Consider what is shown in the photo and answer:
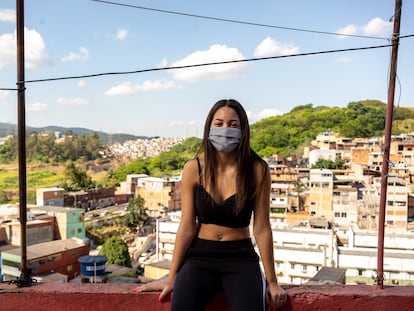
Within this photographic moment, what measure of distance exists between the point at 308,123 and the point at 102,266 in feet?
115

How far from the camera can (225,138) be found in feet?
4.04

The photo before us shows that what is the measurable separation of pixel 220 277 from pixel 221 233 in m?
0.12

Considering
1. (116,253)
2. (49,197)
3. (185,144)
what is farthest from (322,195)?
(185,144)

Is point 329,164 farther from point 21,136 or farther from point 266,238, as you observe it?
point 21,136

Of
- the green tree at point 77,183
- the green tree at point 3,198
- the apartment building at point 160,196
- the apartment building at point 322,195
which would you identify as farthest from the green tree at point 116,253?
the green tree at point 3,198

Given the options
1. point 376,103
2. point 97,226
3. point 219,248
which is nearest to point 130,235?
point 97,226

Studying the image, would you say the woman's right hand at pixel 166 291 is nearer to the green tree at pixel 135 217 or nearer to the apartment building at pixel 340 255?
the apartment building at pixel 340 255

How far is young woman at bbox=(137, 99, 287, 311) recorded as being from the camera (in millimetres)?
1164

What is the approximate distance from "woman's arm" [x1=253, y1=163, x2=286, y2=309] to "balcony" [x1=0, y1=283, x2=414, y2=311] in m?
0.06

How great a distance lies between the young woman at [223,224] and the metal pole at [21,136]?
387 millimetres

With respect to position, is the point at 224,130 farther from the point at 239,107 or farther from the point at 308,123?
the point at 308,123

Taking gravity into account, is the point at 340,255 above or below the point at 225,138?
below

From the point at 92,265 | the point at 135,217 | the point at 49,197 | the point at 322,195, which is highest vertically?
the point at 322,195

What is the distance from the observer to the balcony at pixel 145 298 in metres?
1.23
